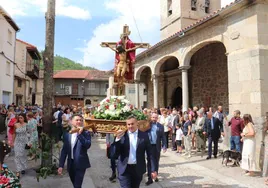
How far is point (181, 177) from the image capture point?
5996 mm

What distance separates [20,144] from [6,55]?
1492 cm

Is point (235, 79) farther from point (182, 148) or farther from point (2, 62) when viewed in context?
point (2, 62)

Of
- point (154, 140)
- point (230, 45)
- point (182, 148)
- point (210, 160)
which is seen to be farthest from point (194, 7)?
point (154, 140)

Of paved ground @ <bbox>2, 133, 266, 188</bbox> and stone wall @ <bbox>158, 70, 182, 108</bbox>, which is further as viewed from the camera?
stone wall @ <bbox>158, 70, 182, 108</bbox>

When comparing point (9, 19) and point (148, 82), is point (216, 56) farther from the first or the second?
point (9, 19)

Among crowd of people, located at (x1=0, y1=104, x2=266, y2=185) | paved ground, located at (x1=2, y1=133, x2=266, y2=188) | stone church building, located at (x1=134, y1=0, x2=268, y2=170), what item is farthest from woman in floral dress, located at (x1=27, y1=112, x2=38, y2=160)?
stone church building, located at (x1=134, y1=0, x2=268, y2=170)

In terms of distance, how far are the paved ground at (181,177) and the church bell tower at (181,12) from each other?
12.4m

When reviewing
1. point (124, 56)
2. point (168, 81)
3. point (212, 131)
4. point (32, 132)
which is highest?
point (168, 81)

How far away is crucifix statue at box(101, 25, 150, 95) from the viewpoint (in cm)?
588

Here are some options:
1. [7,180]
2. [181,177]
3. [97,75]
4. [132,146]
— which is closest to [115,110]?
[132,146]

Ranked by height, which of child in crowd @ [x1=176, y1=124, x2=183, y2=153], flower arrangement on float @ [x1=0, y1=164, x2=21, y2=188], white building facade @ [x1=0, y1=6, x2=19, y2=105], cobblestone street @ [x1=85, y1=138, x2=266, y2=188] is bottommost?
cobblestone street @ [x1=85, y1=138, x2=266, y2=188]

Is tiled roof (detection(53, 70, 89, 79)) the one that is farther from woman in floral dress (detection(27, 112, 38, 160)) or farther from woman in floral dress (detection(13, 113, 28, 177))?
woman in floral dress (detection(13, 113, 28, 177))

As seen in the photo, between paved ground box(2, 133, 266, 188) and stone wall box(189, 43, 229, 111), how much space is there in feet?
20.7

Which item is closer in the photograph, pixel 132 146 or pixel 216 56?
pixel 132 146
